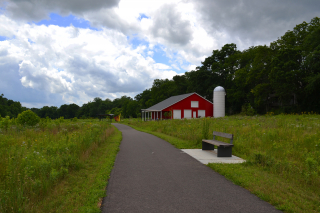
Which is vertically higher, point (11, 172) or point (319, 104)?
point (319, 104)

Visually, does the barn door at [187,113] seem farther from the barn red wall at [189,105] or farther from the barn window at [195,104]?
the barn window at [195,104]

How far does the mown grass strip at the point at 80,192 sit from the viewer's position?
438cm

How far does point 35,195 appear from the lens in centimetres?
470

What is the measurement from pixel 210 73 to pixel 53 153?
5427cm

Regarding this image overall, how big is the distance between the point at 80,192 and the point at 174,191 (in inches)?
83.5

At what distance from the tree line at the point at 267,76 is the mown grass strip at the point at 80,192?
32.1 m

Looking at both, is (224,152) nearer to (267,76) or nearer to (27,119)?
(27,119)

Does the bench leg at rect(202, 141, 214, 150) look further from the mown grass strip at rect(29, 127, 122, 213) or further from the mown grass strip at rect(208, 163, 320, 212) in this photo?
the mown grass strip at rect(29, 127, 122, 213)

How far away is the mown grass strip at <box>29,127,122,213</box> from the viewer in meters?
4.38

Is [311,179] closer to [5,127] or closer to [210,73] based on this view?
[5,127]

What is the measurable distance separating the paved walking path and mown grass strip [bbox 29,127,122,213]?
218mm

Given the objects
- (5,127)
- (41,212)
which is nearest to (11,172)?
(41,212)

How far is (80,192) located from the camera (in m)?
5.26

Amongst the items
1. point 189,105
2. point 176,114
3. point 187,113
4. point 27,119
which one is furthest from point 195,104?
point 27,119
